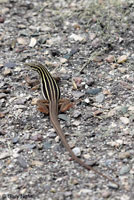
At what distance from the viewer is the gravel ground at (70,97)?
14.9 feet


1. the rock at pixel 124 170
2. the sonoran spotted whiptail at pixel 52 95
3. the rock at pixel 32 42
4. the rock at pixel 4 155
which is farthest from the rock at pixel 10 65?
the rock at pixel 124 170

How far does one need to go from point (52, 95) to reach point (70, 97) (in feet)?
1.21

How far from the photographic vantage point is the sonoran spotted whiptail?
4.84 meters

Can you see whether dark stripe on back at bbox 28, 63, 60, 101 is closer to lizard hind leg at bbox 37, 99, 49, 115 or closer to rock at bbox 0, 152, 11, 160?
lizard hind leg at bbox 37, 99, 49, 115

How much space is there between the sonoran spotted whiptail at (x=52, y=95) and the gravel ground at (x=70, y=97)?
10cm

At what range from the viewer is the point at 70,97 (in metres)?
5.98

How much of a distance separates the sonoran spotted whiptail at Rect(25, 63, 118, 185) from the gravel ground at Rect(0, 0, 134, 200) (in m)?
0.10

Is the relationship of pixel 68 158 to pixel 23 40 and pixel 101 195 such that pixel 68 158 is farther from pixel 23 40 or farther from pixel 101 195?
pixel 23 40

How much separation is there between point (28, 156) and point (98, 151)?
2.78 feet

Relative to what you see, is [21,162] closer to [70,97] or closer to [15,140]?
[15,140]

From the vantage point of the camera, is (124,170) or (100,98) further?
(100,98)

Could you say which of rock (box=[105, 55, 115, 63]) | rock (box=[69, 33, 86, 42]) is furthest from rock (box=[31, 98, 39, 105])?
rock (box=[69, 33, 86, 42])

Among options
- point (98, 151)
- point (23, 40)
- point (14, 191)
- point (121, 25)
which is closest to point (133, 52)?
point (121, 25)

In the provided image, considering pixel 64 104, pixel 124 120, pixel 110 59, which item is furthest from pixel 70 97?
pixel 110 59
